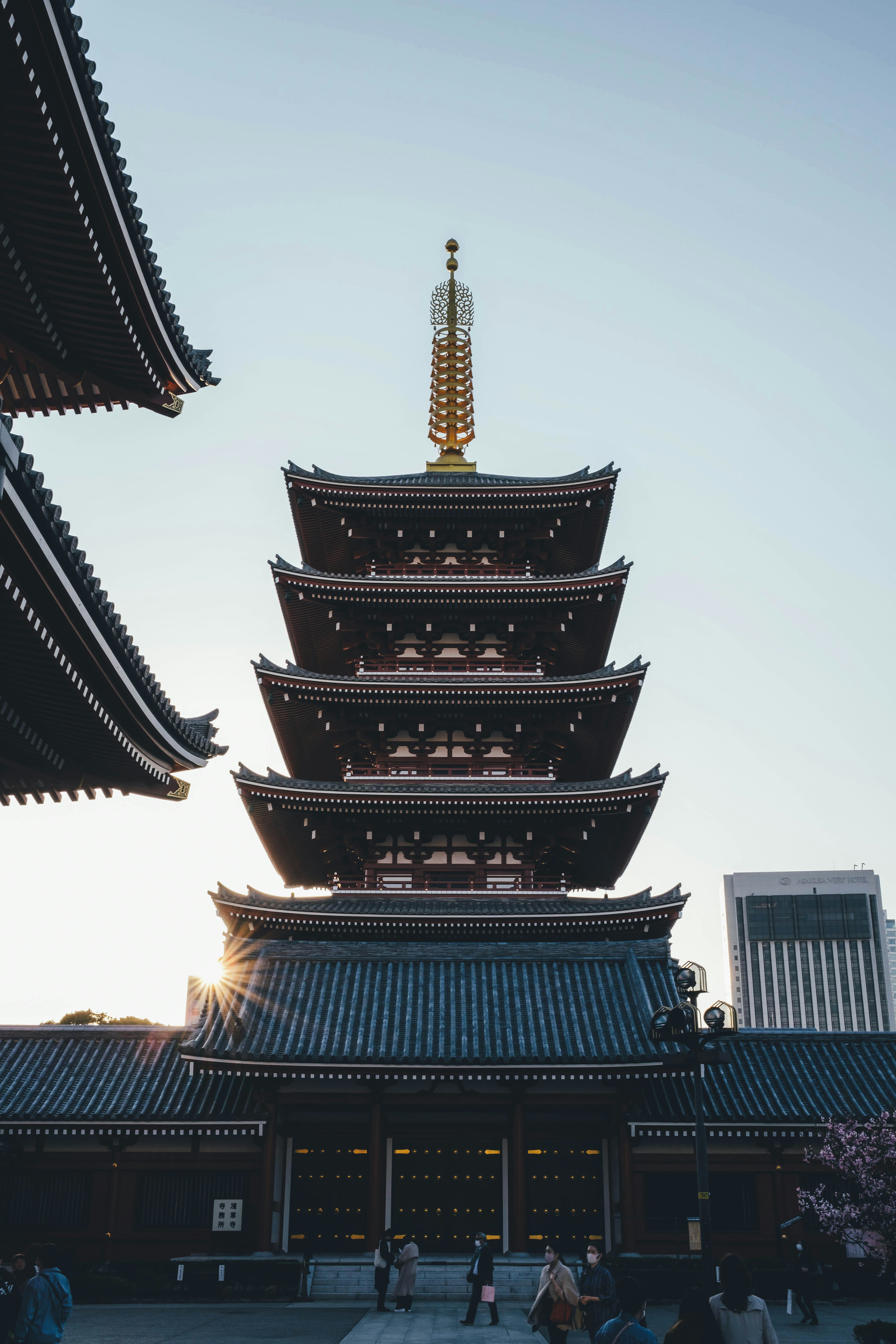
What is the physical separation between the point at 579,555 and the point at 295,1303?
24.7m

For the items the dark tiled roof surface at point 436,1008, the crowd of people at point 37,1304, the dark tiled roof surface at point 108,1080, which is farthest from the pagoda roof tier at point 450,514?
the crowd of people at point 37,1304

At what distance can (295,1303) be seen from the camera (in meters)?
22.0

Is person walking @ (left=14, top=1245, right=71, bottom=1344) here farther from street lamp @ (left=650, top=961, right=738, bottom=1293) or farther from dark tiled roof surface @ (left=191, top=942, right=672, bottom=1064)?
dark tiled roof surface @ (left=191, top=942, right=672, bottom=1064)

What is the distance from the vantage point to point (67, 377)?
1220 centimetres

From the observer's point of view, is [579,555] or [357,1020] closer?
[357,1020]

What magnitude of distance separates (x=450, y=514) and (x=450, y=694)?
6.86m

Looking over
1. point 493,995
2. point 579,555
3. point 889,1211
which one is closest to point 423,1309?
point 493,995

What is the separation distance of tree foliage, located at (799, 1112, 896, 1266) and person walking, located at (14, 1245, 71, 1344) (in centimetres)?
1692

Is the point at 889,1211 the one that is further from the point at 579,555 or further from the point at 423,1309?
the point at 579,555

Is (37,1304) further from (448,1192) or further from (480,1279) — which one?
(448,1192)

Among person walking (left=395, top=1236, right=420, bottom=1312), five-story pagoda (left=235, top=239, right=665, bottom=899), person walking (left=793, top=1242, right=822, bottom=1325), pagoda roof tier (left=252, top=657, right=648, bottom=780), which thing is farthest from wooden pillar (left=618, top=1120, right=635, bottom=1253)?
pagoda roof tier (left=252, top=657, right=648, bottom=780)

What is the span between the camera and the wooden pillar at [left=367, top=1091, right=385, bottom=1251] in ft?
76.9

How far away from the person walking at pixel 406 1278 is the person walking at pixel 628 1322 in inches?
505

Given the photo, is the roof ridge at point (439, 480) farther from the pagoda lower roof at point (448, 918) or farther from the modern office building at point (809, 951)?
the modern office building at point (809, 951)
